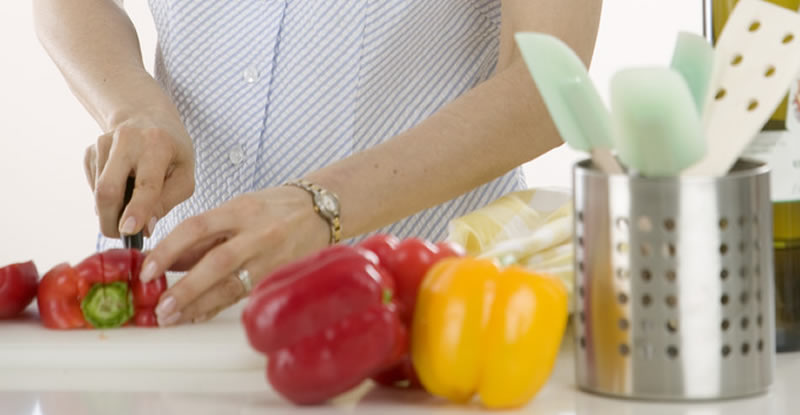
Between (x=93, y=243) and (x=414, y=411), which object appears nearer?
(x=414, y=411)

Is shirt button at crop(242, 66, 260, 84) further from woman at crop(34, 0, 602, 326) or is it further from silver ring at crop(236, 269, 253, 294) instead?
silver ring at crop(236, 269, 253, 294)

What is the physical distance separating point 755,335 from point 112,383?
0.49 m

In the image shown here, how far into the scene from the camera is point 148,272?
1062 millimetres

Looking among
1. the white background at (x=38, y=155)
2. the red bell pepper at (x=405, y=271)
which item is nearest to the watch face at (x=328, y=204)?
the red bell pepper at (x=405, y=271)

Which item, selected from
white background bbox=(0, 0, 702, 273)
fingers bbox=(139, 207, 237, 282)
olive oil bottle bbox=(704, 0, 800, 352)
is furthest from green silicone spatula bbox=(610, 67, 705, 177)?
white background bbox=(0, 0, 702, 273)

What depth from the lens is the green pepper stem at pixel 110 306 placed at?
1048mm

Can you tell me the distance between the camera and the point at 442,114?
1.37 meters

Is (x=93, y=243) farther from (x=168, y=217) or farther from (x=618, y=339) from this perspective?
(x=618, y=339)

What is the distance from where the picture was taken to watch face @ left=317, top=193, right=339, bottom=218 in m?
1.20

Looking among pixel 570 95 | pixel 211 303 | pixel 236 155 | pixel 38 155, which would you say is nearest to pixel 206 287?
pixel 211 303

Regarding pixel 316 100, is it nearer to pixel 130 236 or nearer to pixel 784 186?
pixel 130 236

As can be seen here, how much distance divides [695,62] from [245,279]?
1.61ft

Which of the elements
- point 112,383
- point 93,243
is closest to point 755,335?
point 112,383

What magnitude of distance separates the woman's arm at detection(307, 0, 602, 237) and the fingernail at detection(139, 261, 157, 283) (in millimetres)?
230
